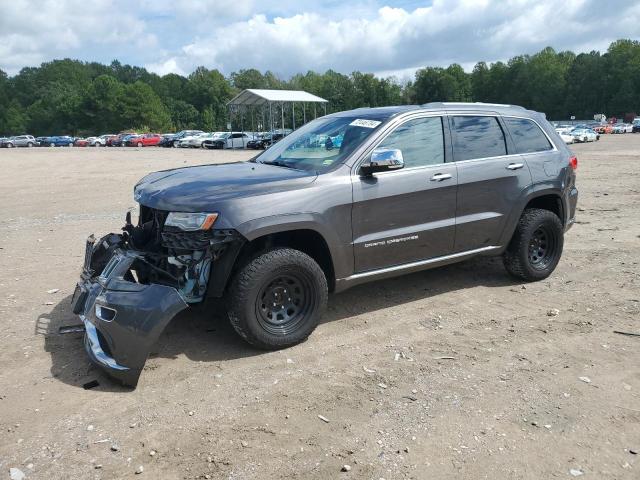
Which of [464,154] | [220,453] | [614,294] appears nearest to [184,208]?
[220,453]

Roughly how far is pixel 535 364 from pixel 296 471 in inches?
84.6

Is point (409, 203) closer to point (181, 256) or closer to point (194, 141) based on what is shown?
point (181, 256)

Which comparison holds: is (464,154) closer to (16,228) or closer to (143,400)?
(143,400)

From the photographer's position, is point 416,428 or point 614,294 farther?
point 614,294

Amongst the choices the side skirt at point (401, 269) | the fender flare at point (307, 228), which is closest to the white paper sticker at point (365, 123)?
the fender flare at point (307, 228)

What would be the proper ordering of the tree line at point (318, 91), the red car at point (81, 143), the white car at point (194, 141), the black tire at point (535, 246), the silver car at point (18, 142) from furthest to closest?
1. the tree line at point (318, 91)
2. the red car at point (81, 143)
3. the silver car at point (18, 142)
4. the white car at point (194, 141)
5. the black tire at point (535, 246)

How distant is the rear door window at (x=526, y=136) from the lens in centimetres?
589

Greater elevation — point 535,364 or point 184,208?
point 184,208

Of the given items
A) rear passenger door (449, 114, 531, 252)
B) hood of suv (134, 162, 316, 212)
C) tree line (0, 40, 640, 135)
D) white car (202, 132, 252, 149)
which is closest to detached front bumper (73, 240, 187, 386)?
hood of suv (134, 162, 316, 212)

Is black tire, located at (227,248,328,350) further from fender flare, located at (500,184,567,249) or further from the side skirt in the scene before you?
fender flare, located at (500,184,567,249)

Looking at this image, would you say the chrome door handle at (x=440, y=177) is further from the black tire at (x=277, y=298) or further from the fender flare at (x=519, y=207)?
the black tire at (x=277, y=298)

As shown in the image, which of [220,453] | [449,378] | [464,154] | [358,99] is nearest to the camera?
[220,453]

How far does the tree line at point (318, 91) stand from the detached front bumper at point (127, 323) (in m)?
102

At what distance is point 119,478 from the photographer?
2949 mm
